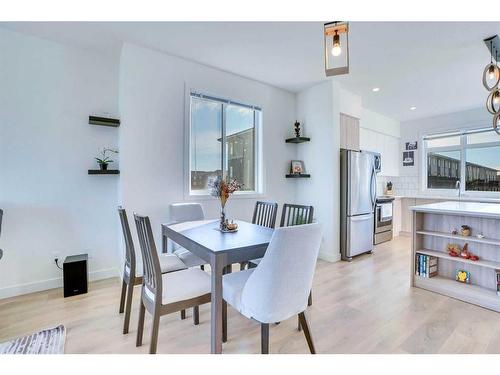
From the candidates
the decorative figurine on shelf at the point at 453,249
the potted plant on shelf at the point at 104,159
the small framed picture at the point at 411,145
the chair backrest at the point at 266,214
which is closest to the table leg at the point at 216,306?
the chair backrest at the point at 266,214

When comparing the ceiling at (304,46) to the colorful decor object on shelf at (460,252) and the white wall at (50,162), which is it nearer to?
the white wall at (50,162)

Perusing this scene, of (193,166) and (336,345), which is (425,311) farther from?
(193,166)

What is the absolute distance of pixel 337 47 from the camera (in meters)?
1.54

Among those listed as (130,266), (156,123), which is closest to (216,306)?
(130,266)

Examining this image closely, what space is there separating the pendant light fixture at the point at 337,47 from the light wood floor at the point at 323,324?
189 cm

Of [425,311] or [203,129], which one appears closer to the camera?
[425,311]

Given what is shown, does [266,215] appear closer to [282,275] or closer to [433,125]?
[282,275]

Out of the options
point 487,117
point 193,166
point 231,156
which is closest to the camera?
point 193,166

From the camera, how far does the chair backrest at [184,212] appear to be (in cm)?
279
